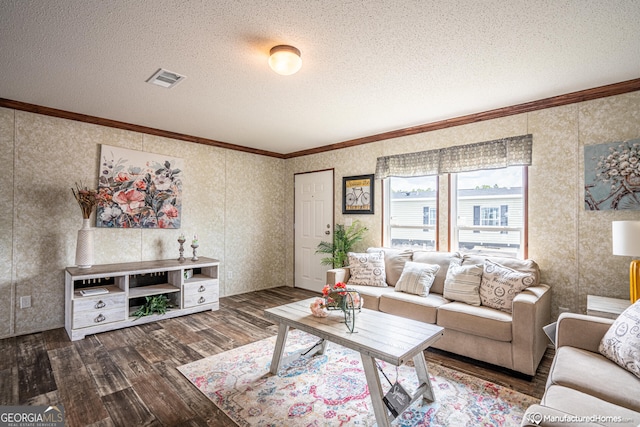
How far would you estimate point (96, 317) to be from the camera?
326 centimetres

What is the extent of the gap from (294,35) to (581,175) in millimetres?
2853

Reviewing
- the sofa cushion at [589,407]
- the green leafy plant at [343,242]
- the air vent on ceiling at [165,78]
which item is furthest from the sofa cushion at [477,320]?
the air vent on ceiling at [165,78]

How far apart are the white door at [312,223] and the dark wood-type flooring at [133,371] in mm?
1664

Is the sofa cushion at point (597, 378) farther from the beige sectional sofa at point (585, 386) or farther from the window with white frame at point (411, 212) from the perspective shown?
the window with white frame at point (411, 212)

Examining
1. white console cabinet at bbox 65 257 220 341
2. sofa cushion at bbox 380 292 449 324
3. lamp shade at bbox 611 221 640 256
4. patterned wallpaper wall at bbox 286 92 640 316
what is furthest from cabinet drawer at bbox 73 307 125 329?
lamp shade at bbox 611 221 640 256

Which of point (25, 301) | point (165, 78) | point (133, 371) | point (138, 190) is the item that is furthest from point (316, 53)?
point (25, 301)

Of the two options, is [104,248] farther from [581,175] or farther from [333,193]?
[581,175]

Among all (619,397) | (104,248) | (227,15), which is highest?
(227,15)

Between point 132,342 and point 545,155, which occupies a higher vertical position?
point 545,155

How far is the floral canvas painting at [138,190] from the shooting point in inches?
148

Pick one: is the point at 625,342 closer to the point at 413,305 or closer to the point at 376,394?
the point at 376,394

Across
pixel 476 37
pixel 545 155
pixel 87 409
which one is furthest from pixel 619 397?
pixel 87 409

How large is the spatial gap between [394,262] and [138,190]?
3385 millimetres

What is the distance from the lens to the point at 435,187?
3912 mm
